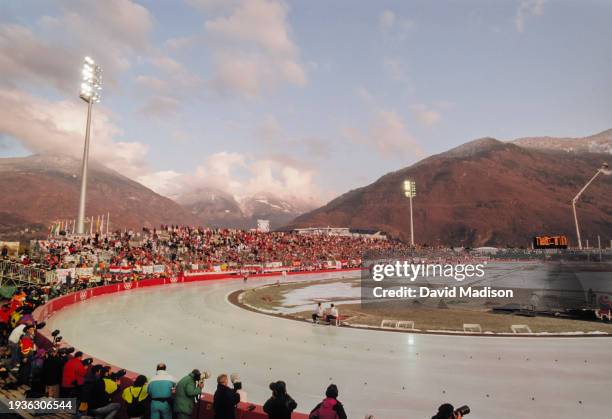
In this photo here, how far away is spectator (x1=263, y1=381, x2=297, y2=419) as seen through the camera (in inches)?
209

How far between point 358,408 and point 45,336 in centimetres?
969

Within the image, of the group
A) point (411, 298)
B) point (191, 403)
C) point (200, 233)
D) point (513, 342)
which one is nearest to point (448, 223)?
point (200, 233)

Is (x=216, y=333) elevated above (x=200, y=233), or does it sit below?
below

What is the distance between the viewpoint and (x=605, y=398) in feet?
28.7

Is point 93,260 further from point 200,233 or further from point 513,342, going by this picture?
point 513,342

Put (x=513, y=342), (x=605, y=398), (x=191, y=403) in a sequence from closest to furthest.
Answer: (x=191, y=403) < (x=605, y=398) < (x=513, y=342)

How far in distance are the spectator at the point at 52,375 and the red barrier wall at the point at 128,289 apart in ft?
3.12

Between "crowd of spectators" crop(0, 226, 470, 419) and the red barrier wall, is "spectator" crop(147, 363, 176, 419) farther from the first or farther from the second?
the red barrier wall

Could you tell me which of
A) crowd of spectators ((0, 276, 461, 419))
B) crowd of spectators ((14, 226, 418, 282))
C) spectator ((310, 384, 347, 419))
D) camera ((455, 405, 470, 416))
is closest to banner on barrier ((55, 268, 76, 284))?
crowd of spectators ((14, 226, 418, 282))

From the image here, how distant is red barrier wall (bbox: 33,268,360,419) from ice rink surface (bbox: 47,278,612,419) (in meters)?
1.11

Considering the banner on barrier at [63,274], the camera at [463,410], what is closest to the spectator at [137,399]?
the camera at [463,410]

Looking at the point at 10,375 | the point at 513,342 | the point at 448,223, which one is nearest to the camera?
the point at 10,375

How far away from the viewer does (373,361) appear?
39.7 feet

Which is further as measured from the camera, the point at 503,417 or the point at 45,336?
the point at 45,336
